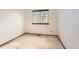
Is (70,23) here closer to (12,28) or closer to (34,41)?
(34,41)

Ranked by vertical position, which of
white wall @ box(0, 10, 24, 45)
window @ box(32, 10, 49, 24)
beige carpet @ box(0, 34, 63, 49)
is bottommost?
beige carpet @ box(0, 34, 63, 49)

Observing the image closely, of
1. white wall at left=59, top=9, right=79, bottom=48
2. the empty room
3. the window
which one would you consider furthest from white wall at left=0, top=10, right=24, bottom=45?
white wall at left=59, top=9, right=79, bottom=48

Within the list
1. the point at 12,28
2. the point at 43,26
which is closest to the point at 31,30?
the point at 43,26

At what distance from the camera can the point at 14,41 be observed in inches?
41.4

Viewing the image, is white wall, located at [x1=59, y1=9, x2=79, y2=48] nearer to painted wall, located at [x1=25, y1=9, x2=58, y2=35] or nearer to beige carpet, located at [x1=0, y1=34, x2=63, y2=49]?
painted wall, located at [x1=25, y1=9, x2=58, y2=35]

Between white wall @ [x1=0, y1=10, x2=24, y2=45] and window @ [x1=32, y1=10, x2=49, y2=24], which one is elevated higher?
window @ [x1=32, y1=10, x2=49, y2=24]

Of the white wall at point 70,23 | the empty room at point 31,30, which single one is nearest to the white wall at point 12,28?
the empty room at point 31,30

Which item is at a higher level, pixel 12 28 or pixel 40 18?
pixel 40 18

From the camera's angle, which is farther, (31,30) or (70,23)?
(70,23)
